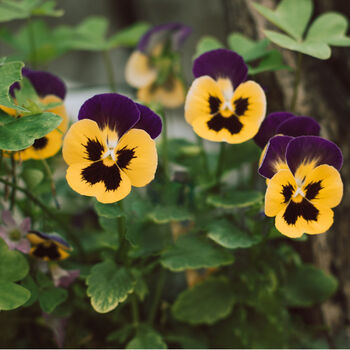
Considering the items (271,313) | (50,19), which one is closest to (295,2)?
(271,313)

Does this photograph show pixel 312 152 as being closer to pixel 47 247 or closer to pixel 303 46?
pixel 303 46

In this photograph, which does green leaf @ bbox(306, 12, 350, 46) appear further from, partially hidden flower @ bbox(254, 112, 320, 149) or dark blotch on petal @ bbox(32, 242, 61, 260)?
dark blotch on petal @ bbox(32, 242, 61, 260)

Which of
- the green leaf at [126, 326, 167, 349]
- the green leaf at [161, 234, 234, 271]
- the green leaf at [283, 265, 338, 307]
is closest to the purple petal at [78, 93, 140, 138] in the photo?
the green leaf at [161, 234, 234, 271]

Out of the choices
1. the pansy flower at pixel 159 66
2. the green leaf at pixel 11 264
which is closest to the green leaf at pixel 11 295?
the green leaf at pixel 11 264

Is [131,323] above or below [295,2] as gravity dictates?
below

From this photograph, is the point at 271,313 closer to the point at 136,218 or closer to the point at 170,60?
Result: the point at 136,218

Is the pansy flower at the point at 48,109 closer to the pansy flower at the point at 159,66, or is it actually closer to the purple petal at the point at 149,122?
the purple petal at the point at 149,122

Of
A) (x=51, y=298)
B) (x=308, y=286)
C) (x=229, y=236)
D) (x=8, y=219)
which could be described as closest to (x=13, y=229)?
(x=8, y=219)
